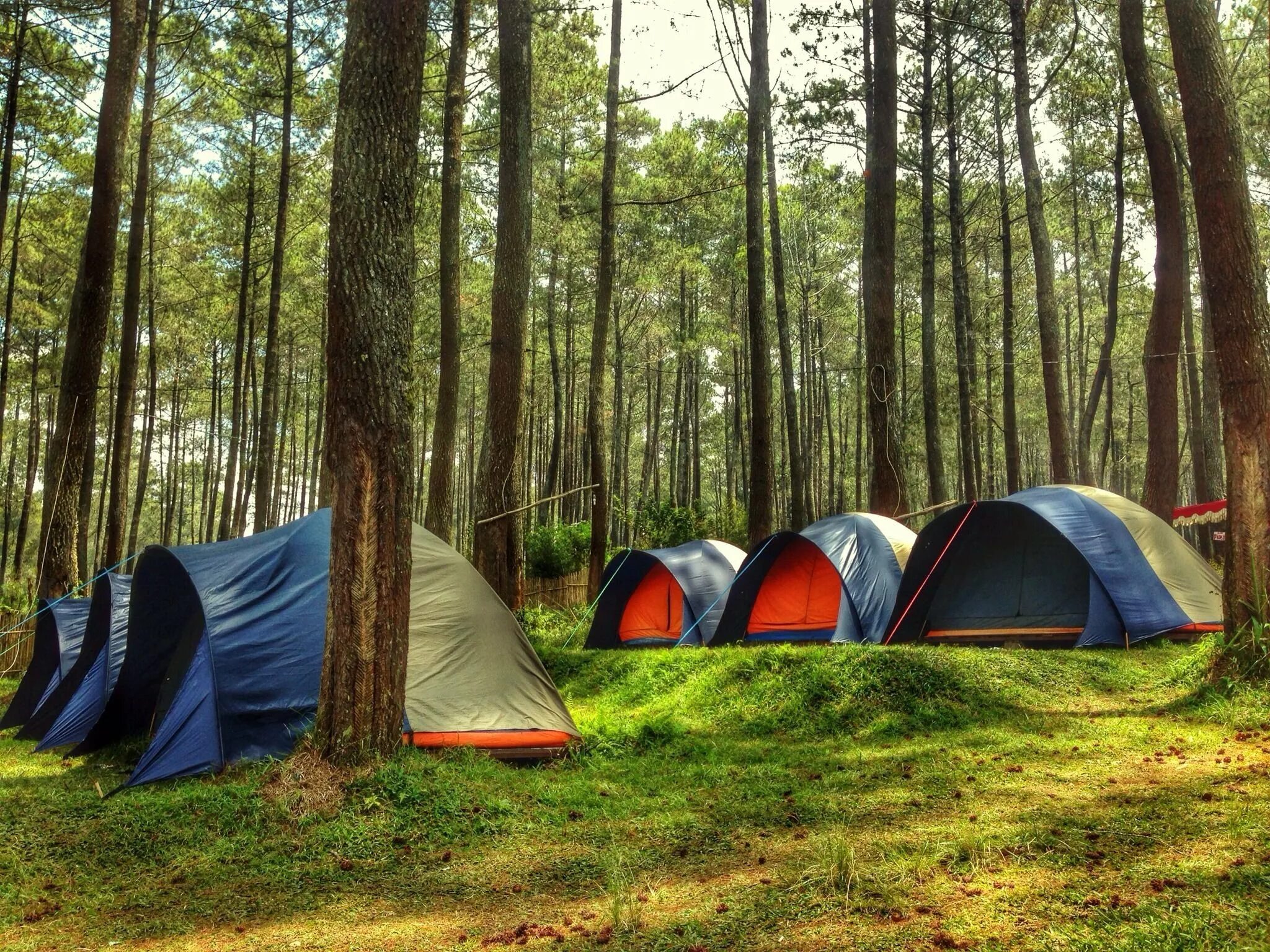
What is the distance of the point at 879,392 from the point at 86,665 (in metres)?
9.15

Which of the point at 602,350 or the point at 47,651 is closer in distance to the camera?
the point at 47,651

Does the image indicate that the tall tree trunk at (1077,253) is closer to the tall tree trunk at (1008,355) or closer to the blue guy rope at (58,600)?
the tall tree trunk at (1008,355)

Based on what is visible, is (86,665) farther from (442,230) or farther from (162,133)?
(162,133)

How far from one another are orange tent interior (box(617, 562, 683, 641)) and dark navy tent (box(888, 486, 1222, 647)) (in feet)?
11.4

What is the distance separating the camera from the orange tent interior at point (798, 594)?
10789 millimetres

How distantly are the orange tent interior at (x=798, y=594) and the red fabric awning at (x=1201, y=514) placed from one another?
11175mm

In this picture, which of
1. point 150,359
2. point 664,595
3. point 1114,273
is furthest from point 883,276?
point 150,359

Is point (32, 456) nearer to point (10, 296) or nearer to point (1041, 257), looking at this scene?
point (10, 296)

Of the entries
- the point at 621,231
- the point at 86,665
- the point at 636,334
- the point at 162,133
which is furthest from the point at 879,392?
the point at 636,334

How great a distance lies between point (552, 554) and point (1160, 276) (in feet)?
39.9

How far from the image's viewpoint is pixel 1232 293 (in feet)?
21.6

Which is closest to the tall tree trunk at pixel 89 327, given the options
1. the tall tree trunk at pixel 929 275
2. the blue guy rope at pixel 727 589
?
the blue guy rope at pixel 727 589

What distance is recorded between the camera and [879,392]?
36.8 feet

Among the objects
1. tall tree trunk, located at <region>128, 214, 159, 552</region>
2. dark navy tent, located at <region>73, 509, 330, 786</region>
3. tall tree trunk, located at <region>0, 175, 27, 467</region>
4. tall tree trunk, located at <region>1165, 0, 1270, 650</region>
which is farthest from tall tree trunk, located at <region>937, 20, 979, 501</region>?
tall tree trunk, located at <region>0, 175, 27, 467</region>
